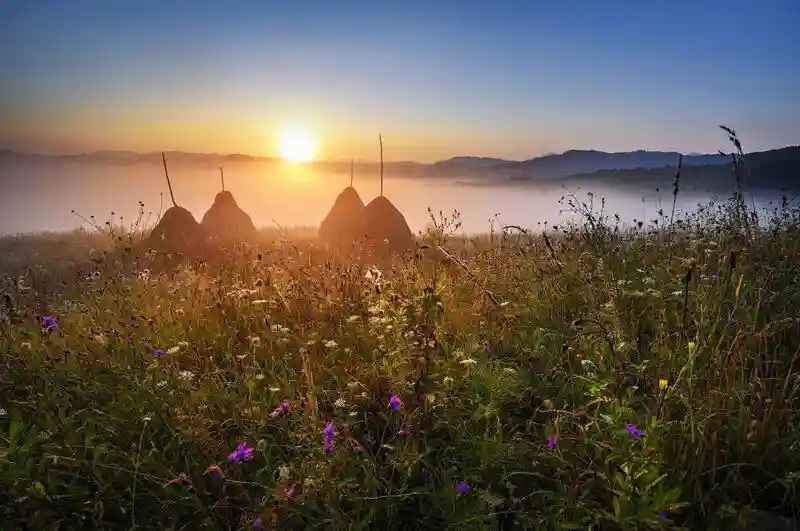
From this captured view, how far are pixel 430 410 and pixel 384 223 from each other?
14.1 meters

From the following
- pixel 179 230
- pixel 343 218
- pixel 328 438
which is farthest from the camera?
pixel 343 218

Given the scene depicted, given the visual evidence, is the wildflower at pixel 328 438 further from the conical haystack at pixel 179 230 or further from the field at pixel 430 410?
the conical haystack at pixel 179 230

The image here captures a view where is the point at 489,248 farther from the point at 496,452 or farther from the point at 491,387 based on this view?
the point at 496,452

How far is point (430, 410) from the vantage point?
344cm

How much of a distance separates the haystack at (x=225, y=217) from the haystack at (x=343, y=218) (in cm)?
245

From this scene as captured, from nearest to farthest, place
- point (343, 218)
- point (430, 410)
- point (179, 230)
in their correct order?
point (430, 410), point (179, 230), point (343, 218)

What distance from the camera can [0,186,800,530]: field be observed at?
9.24 ft

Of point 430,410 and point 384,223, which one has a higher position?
point 384,223

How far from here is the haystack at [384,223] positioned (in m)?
17.2

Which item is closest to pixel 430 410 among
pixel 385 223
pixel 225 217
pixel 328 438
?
pixel 328 438

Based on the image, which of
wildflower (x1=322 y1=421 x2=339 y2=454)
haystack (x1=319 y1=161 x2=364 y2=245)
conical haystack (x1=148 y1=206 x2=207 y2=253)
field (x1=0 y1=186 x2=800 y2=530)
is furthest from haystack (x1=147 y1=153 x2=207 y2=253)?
wildflower (x1=322 y1=421 x2=339 y2=454)

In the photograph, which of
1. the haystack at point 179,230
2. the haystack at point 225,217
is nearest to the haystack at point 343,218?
the haystack at point 225,217

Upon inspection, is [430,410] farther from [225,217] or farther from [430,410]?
[225,217]

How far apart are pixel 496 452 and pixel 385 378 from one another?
1.07 metres
